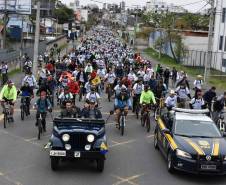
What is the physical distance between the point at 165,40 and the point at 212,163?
7103 centimetres

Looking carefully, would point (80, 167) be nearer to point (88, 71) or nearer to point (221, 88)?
point (88, 71)

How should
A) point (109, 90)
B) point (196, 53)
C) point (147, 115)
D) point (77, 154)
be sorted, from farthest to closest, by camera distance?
→ point (196, 53) → point (109, 90) → point (147, 115) → point (77, 154)

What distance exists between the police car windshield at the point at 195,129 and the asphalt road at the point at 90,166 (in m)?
1.12

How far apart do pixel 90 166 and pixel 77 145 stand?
45.2 inches

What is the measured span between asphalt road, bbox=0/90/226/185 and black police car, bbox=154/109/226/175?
0.43m

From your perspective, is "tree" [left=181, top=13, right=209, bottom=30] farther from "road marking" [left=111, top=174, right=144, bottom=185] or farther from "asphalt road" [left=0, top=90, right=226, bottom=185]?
"road marking" [left=111, top=174, right=144, bottom=185]

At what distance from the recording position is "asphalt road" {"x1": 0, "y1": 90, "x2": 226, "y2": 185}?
43.5 ft

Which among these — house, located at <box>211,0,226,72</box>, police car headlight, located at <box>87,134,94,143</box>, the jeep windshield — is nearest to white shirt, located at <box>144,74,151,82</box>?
the jeep windshield

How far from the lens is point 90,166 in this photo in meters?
14.5

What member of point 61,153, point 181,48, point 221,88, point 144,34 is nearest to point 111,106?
point 61,153

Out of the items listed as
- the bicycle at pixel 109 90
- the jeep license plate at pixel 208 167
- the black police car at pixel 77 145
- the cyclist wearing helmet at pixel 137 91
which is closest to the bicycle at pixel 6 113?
the cyclist wearing helmet at pixel 137 91

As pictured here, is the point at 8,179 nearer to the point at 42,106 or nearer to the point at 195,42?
the point at 42,106

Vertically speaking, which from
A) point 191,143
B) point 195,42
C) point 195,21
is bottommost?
point 195,42

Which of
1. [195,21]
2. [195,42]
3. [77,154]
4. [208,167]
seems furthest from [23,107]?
[195,21]
